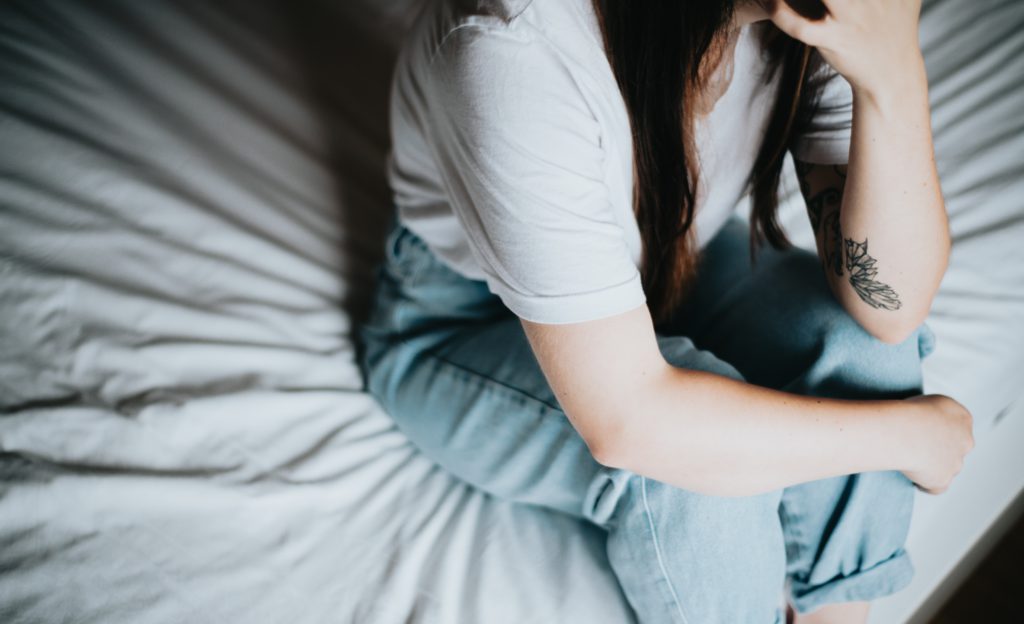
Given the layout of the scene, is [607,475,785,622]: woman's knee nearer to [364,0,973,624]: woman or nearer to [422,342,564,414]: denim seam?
[364,0,973,624]: woman

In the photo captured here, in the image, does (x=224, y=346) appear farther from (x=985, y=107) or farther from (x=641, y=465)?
(x=985, y=107)

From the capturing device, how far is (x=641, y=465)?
1.98ft

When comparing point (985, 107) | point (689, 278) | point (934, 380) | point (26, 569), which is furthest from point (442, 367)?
point (985, 107)

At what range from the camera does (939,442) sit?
2.26 ft

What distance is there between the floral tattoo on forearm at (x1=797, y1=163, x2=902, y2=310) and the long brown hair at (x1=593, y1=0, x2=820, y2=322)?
4cm

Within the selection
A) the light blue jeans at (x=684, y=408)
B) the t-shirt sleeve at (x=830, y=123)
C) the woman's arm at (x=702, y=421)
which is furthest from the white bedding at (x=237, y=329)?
the t-shirt sleeve at (x=830, y=123)

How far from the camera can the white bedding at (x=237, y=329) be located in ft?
2.19

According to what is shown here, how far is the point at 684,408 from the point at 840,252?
28 centimetres

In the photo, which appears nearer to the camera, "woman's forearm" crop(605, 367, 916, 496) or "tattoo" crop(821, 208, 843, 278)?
"woman's forearm" crop(605, 367, 916, 496)

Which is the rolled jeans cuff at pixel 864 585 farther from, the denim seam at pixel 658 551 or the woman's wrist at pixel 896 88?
the woman's wrist at pixel 896 88

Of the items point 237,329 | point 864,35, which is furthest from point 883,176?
point 237,329

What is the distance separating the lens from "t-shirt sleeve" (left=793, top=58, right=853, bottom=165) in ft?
2.38

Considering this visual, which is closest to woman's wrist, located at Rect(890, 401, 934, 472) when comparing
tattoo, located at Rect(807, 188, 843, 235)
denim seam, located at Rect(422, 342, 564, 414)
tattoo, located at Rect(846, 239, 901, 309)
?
tattoo, located at Rect(846, 239, 901, 309)

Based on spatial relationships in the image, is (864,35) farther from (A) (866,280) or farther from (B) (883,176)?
(A) (866,280)
